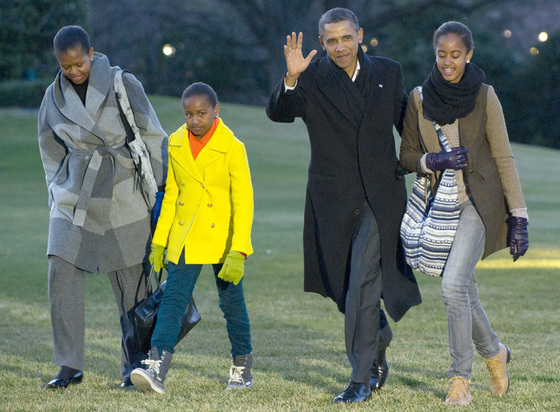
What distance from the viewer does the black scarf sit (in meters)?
4.93

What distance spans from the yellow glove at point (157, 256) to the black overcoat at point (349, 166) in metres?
0.86

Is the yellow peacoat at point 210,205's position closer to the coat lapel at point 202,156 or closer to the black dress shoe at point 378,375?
the coat lapel at point 202,156

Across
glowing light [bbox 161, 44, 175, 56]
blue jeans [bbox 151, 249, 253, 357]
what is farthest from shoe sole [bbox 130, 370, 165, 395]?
glowing light [bbox 161, 44, 175, 56]

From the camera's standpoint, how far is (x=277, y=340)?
25.2ft

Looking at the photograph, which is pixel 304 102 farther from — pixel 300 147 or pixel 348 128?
pixel 300 147

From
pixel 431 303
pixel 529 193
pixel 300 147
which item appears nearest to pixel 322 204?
pixel 431 303

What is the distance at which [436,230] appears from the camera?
4988mm

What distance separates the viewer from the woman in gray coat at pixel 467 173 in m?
4.95

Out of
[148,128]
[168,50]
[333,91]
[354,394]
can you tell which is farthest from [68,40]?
[168,50]

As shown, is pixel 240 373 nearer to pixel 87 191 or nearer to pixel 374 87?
pixel 87 191

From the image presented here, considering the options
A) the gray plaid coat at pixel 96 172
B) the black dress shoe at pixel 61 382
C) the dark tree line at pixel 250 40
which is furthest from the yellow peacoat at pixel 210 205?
the dark tree line at pixel 250 40

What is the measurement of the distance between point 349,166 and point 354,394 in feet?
3.92

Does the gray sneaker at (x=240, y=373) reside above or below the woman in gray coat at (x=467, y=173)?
below

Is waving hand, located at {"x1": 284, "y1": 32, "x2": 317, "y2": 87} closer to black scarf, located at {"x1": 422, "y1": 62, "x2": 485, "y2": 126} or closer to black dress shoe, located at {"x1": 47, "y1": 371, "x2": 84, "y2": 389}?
black scarf, located at {"x1": 422, "y1": 62, "x2": 485, "y2": 126}
